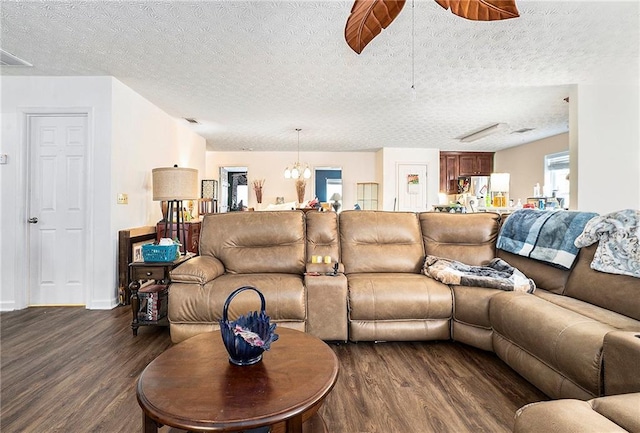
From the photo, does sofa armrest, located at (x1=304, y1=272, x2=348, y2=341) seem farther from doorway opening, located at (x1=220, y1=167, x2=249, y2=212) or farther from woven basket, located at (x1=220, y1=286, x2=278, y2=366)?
doorway opening, located at (x1=220, y1=167, x2=249, y2=212)

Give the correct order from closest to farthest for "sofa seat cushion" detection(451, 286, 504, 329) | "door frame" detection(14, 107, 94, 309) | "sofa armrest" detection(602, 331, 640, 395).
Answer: "sofa armrest" detection(602, 331, 640, 395) → "sofa seat cushion" detection(451, 286, 504, 329) → "door frame" detection(14, 107, 94, 309)

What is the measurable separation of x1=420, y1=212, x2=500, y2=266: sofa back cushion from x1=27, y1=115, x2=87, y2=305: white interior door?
12.5 ft

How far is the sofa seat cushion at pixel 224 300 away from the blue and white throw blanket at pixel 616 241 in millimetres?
2049

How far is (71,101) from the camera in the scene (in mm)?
3494

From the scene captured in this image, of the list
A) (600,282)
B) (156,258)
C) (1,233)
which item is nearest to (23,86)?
(1,233)

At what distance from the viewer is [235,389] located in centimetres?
111

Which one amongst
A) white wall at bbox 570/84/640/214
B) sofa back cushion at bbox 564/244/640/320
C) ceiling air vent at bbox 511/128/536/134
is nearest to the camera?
sofa back cushion at bbox 564/244/640/320

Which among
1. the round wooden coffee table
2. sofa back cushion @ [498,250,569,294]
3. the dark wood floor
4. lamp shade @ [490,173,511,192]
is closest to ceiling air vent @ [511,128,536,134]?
lamp shade @ [490,173,511,192]

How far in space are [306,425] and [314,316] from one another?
1020 millimetres

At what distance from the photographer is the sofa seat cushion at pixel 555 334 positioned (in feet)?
4.65

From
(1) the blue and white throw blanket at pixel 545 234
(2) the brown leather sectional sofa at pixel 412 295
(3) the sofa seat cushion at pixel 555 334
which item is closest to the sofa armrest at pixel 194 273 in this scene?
(2) the brown leather sectional sofa at pixel 412 295

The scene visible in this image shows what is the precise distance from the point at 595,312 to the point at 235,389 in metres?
2.05

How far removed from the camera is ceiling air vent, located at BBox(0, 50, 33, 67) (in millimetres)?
2972

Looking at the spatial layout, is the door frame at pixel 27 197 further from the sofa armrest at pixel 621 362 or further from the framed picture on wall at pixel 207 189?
the sofa armrest at pixel 621 362
